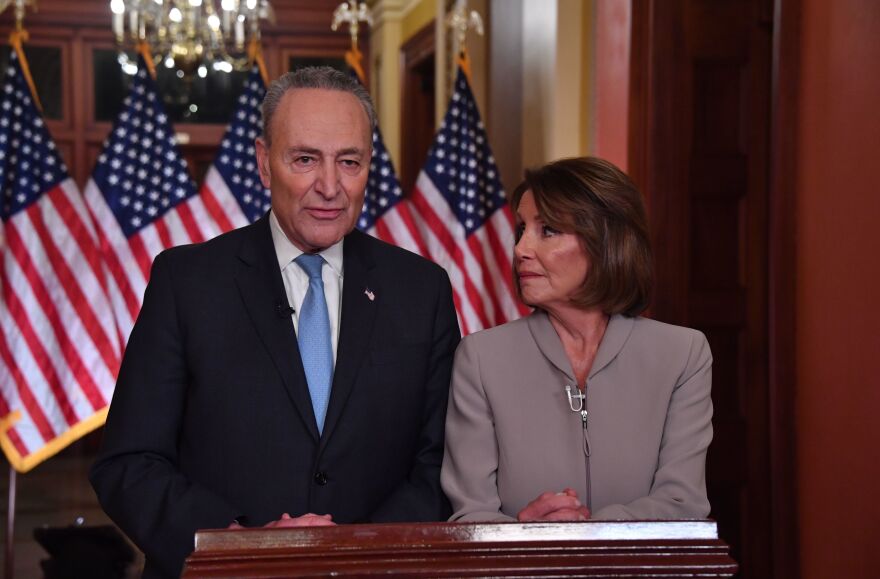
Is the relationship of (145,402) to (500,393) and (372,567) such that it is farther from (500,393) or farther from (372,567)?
(372,567)

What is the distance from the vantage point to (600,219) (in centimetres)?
213

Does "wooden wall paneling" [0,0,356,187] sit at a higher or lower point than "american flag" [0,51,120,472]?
higher

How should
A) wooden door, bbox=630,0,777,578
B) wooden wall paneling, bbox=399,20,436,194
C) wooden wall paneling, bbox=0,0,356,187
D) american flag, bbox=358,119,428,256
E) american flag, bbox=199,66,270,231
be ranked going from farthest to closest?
1. wooden wall paneling, bbox=0,0,356,187
2. wooden wall paneling, bbox=399,20,436,194
3. american flag, bbox=358,119,428,256
4. american flag, bbox=199,66,270,231
5. wooden door, bbox=630,0,777,578

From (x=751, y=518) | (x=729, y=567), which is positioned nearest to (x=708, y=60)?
(x=751, y=518)

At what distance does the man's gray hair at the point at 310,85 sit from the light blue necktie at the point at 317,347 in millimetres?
323

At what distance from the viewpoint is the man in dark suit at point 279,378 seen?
1.99m

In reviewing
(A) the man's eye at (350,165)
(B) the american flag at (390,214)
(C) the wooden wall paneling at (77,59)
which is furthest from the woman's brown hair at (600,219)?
(C) the wooden wall paneling at (77,59)

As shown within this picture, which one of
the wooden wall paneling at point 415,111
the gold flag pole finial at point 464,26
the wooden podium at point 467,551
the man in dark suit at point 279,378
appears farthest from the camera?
the wooden wall paneling at point 415,111

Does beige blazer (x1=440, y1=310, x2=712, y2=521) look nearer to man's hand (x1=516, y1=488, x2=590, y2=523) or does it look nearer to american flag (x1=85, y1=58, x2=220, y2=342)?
man's hand (x1=516, y1=488, x2=590, y2=523)

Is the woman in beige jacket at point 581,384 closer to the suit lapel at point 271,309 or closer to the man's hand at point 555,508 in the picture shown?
the man's hand at point 555,508

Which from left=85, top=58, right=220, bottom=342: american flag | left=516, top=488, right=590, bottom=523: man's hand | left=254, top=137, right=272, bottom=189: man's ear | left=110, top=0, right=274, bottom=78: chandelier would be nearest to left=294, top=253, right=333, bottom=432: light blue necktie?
left=254, top=137, right=272, bottom=189: man's ear

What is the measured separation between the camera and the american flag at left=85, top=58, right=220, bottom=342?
527 centimetres

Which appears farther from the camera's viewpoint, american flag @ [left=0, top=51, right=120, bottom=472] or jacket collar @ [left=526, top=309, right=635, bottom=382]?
american flag @ [left=0, top=51, right=120, bottom=472]

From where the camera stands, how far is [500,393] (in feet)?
6.93
